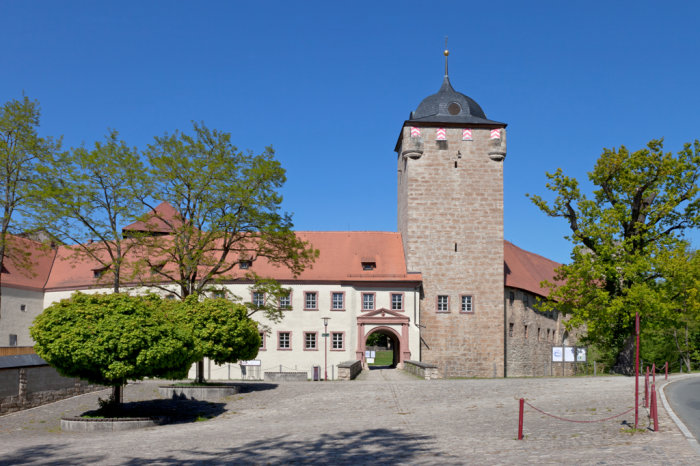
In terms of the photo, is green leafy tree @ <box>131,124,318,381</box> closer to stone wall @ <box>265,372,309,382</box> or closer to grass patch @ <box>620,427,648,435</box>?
stone wall @ <box>265,372,309,382</box>

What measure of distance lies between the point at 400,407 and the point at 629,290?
14.2 meters

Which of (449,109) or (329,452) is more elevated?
(449,109)

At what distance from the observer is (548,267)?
57438 mm

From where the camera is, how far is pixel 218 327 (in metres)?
24.5

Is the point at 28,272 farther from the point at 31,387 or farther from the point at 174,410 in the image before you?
the point at 174,410

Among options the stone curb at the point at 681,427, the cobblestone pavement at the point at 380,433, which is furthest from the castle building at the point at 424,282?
the stone curb at the point at 681,427

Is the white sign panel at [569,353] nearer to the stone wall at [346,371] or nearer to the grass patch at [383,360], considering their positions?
the stone wall at [346,371]

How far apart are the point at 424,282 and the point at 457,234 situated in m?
3.57

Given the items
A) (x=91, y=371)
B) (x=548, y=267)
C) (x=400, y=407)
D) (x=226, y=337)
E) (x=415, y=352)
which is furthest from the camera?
(x=548, y=267)

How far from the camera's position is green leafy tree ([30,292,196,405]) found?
1738 centimetres

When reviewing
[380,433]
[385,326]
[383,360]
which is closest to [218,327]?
[380,433]

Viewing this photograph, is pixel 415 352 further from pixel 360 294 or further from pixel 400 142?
pixel 400 142

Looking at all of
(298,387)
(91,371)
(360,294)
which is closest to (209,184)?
(298,387)

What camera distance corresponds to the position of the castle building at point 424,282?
41.0 meters
